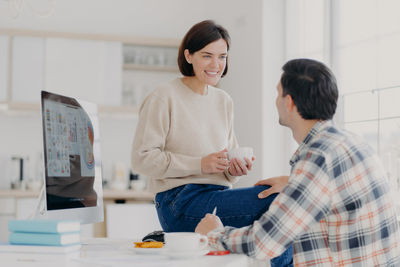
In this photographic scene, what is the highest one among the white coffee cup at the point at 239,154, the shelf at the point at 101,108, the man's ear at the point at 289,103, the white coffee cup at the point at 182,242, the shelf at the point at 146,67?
the shelf at the point at 146,67

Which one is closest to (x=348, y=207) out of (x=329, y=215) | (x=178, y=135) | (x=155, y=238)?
(x=329, y=215)

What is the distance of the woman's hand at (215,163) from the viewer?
6.09 feet

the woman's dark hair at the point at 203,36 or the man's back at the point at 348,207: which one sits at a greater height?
the woman's dark hair at the point at 203,36

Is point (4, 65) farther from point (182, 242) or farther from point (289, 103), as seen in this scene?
point (182, 242)

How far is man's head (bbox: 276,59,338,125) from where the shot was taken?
135 cm

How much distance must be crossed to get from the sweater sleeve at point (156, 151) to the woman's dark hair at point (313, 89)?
2.07 feet

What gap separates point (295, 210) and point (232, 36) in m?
3.67

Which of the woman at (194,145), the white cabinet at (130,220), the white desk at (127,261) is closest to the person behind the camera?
the white desk at (127,261)

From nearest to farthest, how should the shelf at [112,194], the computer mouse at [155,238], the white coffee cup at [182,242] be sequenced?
1. the white coffee cup at [182,242]
2. the computer mouse at [155,238]
3. the shelf at [112,194]

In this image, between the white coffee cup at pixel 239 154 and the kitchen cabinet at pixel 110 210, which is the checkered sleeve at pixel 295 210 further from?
the kitchen cabinet at pixel 110 210

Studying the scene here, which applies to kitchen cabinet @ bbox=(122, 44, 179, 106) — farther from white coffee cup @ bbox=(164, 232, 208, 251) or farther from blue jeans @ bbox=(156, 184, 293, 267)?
white coffee cup @ bbox=(164, 232, 208, 251)

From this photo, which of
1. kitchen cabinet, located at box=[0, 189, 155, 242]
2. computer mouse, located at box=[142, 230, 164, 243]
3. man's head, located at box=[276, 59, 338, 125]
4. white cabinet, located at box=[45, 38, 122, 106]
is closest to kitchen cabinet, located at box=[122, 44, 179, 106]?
white cabinet, located at box=[45, 38, 122, 106]

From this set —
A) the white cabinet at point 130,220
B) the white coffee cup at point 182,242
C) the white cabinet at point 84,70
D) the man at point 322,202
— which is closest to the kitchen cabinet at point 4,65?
the white cabinet at point 84,70

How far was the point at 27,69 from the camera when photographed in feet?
15.3
